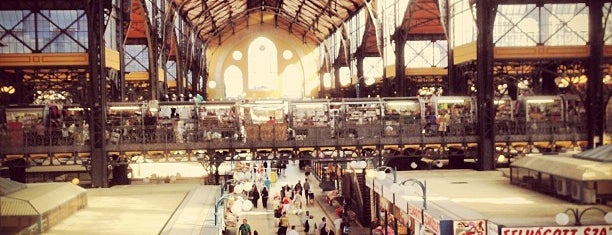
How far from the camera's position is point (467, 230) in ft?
47.5

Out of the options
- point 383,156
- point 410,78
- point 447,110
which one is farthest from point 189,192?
point 410,78

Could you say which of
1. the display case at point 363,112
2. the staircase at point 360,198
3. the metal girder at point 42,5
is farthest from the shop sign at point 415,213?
the metal girder at point 42,5

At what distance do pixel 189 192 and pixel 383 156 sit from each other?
9.38 meters

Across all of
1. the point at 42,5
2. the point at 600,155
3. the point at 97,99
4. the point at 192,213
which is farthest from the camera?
the point at 42,5

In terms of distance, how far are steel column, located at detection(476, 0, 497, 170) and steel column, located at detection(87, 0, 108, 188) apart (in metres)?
16.7

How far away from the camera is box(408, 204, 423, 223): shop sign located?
54.0ft

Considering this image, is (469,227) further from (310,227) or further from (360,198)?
(360,198)

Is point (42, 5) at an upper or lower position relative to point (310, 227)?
upper

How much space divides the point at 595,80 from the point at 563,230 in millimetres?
18695

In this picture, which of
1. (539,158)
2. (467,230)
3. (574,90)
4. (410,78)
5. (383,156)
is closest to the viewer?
(467,230)

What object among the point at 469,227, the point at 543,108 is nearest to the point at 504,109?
the point at 543,108

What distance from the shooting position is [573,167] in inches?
701

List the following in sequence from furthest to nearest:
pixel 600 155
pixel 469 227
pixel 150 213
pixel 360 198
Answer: pixel 360 198 → pixel 150 213 → pixel 600 155 → pixel 469 227

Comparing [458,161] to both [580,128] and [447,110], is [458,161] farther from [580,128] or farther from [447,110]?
[580,128]
